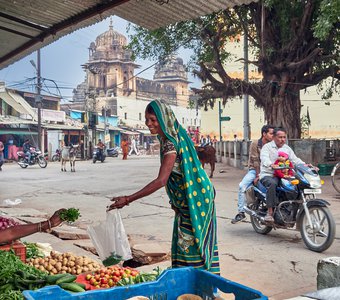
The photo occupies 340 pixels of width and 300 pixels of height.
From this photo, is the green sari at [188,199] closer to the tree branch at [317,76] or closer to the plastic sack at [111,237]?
the plastic sack at [111,237]

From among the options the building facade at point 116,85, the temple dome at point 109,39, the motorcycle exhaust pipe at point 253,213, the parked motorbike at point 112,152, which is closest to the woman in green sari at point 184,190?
the motorcycle exhaust pipe at point 253,213

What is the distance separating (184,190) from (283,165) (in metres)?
3.47

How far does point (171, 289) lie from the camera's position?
2.04 m

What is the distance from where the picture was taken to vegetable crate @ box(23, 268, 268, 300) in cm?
181

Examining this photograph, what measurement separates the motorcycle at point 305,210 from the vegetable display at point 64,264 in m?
2.79

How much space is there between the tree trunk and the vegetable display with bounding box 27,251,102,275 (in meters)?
12.6

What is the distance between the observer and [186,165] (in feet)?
9.11

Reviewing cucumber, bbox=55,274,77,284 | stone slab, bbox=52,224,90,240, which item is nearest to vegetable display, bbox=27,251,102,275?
cucumber, bbox=55,274,77,284

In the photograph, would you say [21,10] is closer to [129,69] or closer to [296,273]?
[296,273]

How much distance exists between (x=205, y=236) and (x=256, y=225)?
Result: 161 inches

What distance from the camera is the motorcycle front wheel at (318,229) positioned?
5254 millimetres

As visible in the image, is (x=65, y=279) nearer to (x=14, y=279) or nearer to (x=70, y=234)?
(x=14, y=279)

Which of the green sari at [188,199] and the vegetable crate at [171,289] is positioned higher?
the green sari at [188,199]

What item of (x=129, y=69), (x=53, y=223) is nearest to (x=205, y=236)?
(x=53, y=223)
